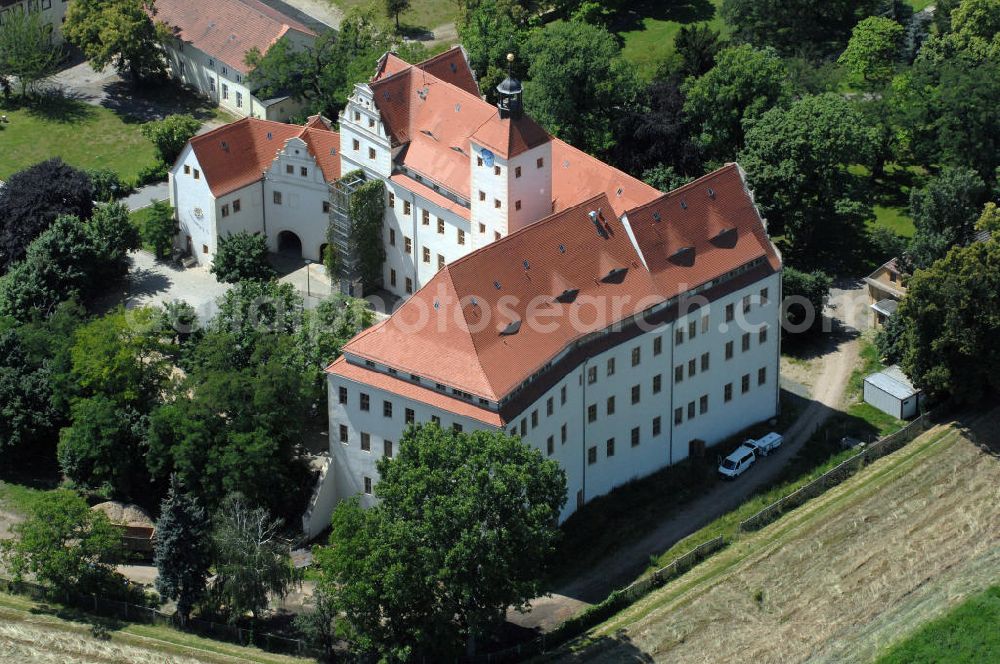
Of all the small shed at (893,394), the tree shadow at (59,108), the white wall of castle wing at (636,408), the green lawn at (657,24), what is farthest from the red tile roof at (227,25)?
the small shed at (893,394)

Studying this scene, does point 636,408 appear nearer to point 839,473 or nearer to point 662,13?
point 839,473

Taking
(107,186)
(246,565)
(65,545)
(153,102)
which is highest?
(153,102)

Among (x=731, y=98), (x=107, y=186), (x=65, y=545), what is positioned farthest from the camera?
(x=107, y=186)

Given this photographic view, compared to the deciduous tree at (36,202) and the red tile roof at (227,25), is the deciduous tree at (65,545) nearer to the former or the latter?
the deciduous tree at (36,202)

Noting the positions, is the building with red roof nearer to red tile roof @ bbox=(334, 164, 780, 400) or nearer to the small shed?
red tile roof @ bbox=(334, 164, 780, 400)

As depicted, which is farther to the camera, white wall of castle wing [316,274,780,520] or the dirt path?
white wall of castle wing [316,274,780,520]

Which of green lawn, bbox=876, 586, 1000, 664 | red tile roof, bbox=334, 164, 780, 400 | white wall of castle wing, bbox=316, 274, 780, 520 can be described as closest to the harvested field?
Answer: green lawn, bbox=876, 586, 1000, 664

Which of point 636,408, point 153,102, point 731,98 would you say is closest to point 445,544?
point 636,408
